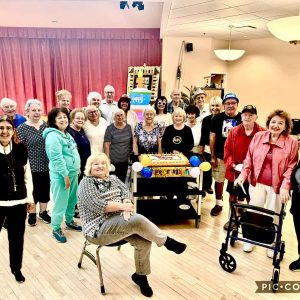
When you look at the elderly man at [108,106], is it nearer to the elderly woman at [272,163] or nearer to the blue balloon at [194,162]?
the blue balloon at [194,162]

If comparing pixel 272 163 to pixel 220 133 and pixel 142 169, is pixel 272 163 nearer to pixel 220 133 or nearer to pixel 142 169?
pixel 220 133

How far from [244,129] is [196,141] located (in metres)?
0.92

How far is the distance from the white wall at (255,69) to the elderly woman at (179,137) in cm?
420

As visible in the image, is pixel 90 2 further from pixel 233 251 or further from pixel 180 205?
pixel 233 251

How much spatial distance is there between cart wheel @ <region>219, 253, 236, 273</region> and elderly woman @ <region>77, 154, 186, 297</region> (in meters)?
0.50

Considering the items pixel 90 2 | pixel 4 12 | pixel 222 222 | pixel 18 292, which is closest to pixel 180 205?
pixel 222 222

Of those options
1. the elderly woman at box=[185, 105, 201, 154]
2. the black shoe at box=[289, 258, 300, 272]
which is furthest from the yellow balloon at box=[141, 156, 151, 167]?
the black shoe at box=[289, 258, 300, 272]

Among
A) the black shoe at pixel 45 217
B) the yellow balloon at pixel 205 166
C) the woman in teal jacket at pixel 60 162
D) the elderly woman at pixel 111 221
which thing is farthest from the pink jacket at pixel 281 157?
the black shoe at pixel 45 217

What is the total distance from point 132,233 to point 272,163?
1371 mm

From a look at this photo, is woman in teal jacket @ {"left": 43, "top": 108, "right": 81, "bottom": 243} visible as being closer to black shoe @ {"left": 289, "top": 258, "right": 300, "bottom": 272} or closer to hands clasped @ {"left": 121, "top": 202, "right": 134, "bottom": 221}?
hands clasped @ {"left": 121, "top": 202, "right": 134, "bottom": 221}

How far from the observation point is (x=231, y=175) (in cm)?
321

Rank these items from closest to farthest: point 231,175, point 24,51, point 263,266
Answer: point 263,266 < point 231,175 < point 24,51

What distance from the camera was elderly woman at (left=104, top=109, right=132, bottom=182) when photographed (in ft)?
12.0

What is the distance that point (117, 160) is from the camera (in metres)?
3.74
